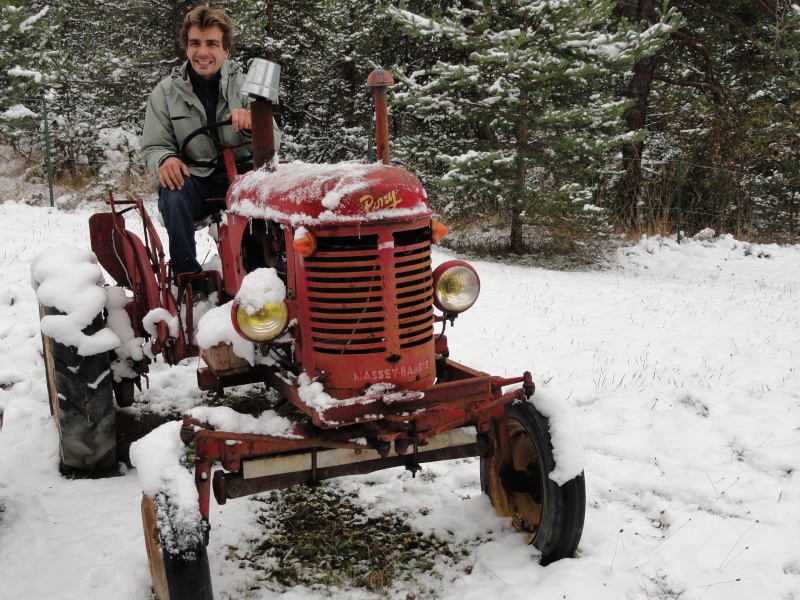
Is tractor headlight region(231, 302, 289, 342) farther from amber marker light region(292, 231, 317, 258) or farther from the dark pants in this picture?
the dark pants

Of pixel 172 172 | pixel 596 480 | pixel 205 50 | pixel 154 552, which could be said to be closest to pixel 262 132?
pixel 172 172

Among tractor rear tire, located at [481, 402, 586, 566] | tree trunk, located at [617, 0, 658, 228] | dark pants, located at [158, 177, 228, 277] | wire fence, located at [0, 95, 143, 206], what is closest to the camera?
tractor rear tire, located at [481, 402, 586, 566]

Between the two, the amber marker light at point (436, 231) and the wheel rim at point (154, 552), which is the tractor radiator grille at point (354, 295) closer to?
the amber marker light at point (436, 231)

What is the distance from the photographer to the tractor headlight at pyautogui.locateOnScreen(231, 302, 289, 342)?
2.46m

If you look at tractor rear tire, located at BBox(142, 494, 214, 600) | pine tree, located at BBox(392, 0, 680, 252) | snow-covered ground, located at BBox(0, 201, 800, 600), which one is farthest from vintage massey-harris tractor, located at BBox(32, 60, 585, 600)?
pine tree, located at BBox(392, 0, 680, 252)

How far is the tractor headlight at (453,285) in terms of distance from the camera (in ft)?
9.38

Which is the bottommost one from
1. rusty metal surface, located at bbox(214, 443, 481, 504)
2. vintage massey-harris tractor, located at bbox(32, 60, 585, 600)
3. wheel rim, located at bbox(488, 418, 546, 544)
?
wheel rim, located at bbox(488, 418, 546, 544)

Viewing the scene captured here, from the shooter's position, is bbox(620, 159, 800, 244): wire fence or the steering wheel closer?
the steering wheel

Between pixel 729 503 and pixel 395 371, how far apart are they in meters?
1.90

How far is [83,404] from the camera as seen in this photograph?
330 cm

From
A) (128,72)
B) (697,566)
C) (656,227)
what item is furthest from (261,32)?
(697,566)

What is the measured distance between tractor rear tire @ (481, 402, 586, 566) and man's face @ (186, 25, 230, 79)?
105 inches

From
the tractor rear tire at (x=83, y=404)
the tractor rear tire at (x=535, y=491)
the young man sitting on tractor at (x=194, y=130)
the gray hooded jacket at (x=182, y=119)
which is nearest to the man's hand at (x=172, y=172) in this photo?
the young man sitting on tractor at (x=194, y=130)

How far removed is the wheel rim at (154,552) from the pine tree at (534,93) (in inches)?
261
